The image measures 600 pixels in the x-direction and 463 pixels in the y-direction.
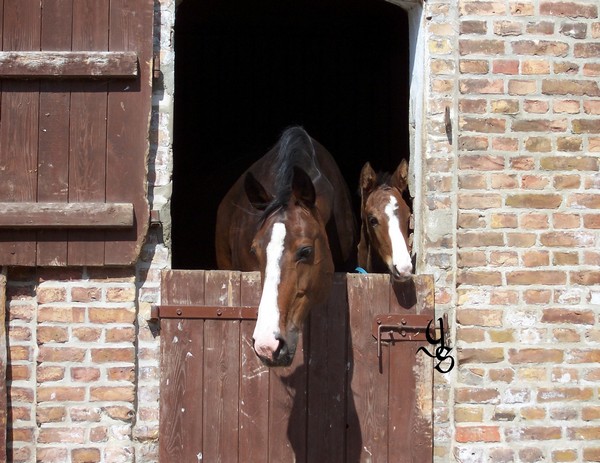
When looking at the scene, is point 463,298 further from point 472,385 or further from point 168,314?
point 168,314

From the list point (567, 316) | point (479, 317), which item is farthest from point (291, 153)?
point (567, 316)

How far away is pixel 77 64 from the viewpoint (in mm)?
4270

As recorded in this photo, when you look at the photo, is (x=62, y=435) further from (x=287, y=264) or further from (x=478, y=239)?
(x=478, y=239)

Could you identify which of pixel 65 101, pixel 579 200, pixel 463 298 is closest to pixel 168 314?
pixel 65 101

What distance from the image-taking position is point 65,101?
430 cm

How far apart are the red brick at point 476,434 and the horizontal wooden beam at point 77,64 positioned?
2417mm

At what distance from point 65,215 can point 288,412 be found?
1475mm

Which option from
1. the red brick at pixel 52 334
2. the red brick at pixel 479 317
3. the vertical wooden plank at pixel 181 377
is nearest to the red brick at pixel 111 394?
the vertical wooden plank at pixel 181 377

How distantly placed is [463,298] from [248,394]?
46.8 inches

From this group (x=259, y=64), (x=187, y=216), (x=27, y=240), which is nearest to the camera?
(x=27, y=240)

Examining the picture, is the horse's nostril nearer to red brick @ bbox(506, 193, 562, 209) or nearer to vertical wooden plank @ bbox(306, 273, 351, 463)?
vertical wooden plank @ bbox(306, 273, 351, 463)

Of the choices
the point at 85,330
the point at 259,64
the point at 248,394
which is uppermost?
the point at 259,64

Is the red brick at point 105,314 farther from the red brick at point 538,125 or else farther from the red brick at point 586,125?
the red brick at point 586,125

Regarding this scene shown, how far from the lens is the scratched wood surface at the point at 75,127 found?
168 inches
